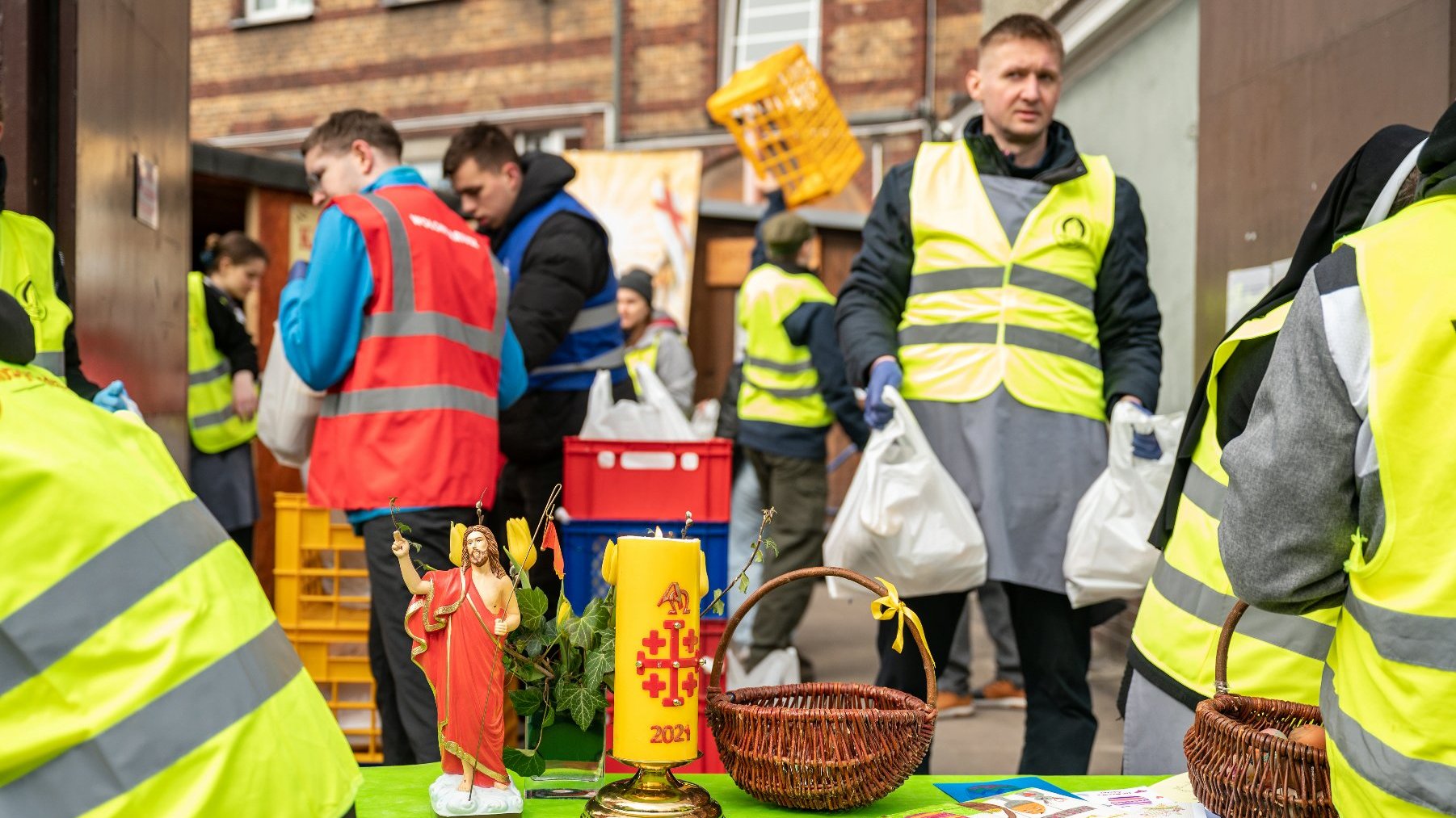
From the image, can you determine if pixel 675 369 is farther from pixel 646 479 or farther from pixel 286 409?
pixel 286 409

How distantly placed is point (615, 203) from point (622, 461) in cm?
869

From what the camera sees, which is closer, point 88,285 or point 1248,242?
point 88,285

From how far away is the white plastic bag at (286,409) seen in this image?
11.6ft

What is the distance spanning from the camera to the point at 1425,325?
1427mm

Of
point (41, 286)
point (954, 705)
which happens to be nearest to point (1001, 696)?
point (954, 705)

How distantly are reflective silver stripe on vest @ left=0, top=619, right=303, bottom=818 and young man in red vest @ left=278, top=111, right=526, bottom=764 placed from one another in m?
2.09

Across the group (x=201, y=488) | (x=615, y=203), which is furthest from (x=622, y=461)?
(x=615, y=203)

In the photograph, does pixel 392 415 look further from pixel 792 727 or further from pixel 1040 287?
pixel 792 727

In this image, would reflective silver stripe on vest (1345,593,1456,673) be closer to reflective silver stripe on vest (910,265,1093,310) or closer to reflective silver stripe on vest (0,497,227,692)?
reflective silver stripe on vest (0,497,227,692)

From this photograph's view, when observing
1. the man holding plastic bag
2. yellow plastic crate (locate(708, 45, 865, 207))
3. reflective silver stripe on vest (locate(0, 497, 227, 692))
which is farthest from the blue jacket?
yellow plastic crate (locate(708, 45, 865, 207))

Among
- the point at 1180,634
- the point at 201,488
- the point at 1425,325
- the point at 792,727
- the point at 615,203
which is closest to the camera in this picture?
the point at 1425,325

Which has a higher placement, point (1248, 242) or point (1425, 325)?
point (1248, 242)

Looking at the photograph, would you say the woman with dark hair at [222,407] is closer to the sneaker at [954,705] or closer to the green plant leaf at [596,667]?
the sneaker at [954,705]

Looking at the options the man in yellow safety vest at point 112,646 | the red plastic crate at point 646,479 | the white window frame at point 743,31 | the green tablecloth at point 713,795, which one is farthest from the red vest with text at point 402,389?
the white window frame at point 743,31
